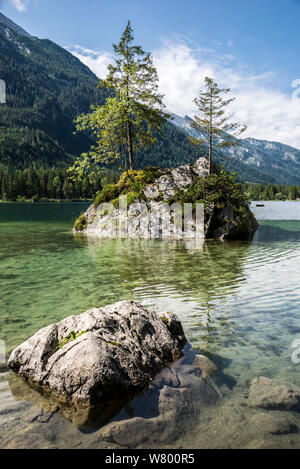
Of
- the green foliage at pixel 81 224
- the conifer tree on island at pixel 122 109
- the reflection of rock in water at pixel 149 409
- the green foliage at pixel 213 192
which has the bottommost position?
the reflection of rock in water at pixel 149 409

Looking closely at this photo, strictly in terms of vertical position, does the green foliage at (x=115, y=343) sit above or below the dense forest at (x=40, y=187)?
below

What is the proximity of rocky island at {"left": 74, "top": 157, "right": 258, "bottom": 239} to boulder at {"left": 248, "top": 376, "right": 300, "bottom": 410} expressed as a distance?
19.3m

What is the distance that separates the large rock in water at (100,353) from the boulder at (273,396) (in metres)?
1.60

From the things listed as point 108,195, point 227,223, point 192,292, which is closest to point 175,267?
point 192,292

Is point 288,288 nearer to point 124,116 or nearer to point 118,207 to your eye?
point 118,207

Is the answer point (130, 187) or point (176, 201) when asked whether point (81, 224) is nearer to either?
point (130, 187)

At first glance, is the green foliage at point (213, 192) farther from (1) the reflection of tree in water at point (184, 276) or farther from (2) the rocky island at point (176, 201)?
(1) the reflection of tree in water at point (184, 276)

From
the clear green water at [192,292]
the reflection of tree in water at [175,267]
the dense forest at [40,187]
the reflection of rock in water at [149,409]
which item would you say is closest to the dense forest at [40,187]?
the dense forest at [40,187]

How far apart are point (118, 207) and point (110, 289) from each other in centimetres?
1731

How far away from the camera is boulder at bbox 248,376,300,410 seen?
4.28m

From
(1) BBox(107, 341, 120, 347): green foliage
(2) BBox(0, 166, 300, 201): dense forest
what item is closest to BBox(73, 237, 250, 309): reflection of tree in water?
(1) BBox(107, 341, 120, 347): green foliage

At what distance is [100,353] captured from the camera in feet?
15.4

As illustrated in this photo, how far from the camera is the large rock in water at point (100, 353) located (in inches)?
176
